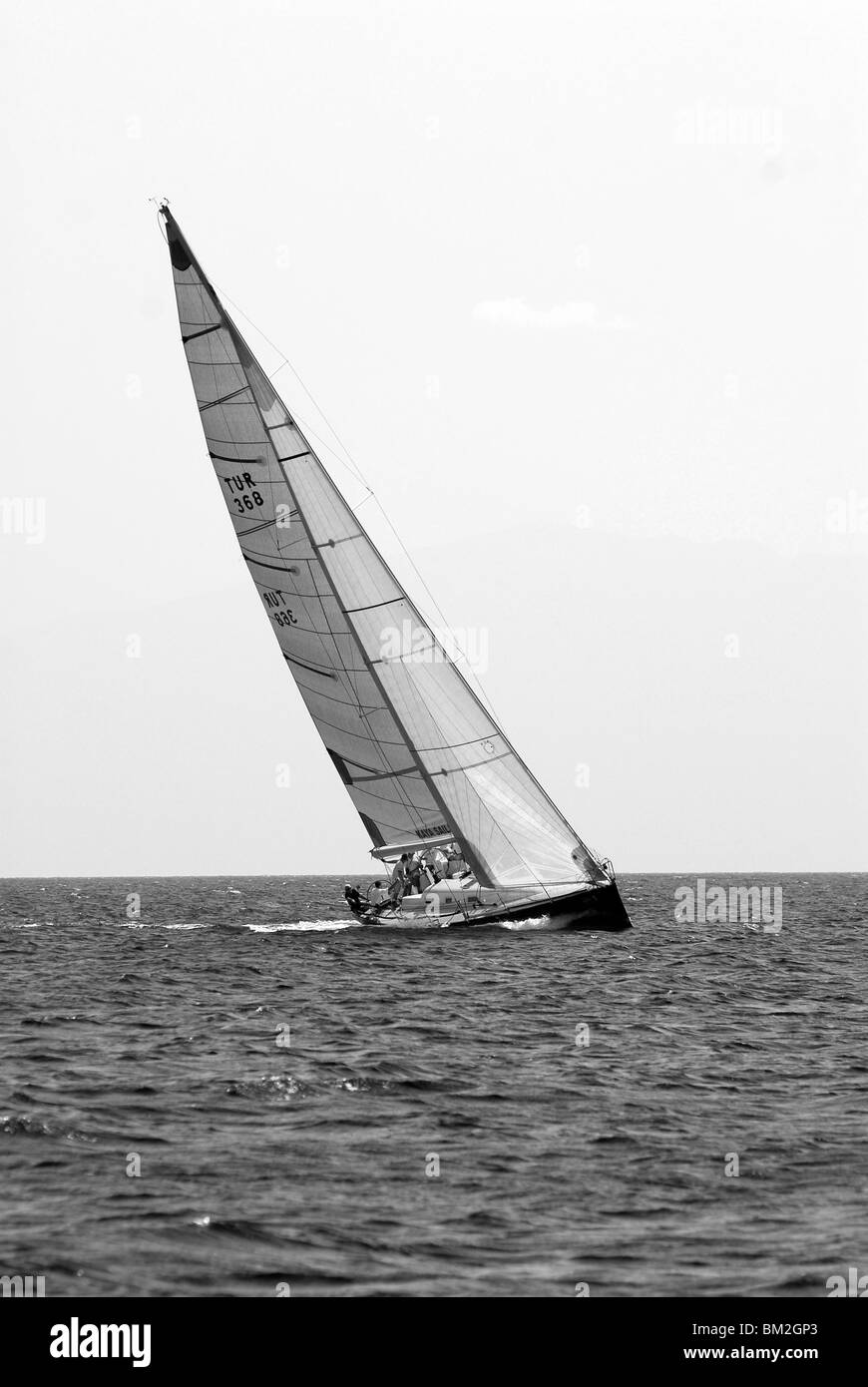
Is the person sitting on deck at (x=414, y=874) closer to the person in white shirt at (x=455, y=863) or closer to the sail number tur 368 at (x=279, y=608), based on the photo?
the person in white shirt at (x=455, y=863)

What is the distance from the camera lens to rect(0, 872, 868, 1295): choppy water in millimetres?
11500

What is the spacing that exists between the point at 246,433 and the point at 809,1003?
785 inches

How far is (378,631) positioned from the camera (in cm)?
3878

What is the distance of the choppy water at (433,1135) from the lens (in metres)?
11.5

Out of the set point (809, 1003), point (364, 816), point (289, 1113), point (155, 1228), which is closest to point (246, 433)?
point (364, 816)

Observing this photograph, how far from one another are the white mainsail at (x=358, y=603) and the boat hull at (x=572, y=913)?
53 cm

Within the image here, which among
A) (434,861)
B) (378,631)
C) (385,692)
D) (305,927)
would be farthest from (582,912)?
(305,927)

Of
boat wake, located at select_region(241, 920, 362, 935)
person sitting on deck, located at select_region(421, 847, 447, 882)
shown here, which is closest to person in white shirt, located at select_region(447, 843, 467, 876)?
person sitting on deck, located at select_region(421, 847, 447, 882)

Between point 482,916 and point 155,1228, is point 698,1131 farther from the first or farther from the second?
point 482,916

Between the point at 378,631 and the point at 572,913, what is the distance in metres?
8.50

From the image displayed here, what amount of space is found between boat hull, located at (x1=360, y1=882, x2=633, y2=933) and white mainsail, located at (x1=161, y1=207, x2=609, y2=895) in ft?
1.75

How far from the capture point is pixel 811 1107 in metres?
17.2
